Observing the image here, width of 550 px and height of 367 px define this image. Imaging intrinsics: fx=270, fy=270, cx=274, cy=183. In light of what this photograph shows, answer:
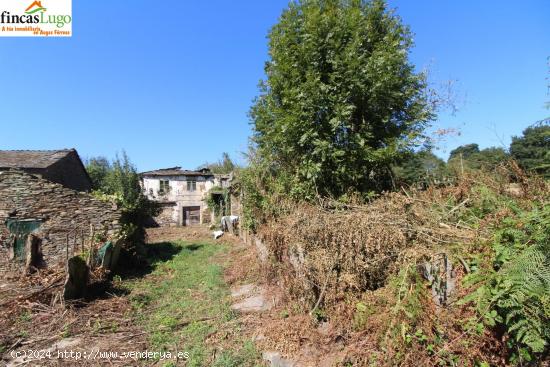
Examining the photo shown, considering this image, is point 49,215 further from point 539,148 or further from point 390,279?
point 539,148

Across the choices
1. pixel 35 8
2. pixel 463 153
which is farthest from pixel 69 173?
pixel 463 153

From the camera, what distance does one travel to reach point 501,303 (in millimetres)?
1906

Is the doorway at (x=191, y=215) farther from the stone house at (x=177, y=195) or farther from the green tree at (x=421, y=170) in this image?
the green tree at (x=421, y=170)

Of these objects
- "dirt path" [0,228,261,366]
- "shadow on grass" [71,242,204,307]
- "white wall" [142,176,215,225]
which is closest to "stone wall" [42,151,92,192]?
"shadow on grass" [71,242,204,307]

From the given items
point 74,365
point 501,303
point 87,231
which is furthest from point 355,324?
point 87,231

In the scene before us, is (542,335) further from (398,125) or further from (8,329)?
(8,329)

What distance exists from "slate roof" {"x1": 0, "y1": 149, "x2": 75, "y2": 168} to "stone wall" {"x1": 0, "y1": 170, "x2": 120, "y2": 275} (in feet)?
23.5

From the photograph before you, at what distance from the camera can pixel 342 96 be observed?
570cm

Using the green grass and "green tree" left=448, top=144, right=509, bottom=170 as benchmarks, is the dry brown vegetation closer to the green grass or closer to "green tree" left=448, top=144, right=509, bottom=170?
"green tree" left=448, top=144, right=509, bottom=170

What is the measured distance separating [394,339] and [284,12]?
703 cm

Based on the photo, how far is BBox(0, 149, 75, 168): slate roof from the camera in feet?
49.6

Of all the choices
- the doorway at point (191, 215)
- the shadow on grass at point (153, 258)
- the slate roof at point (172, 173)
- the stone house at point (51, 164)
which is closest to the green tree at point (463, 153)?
the shadow on grass at point (153, 258)

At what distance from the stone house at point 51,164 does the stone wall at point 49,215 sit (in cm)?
578

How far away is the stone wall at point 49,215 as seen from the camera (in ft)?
30.5
